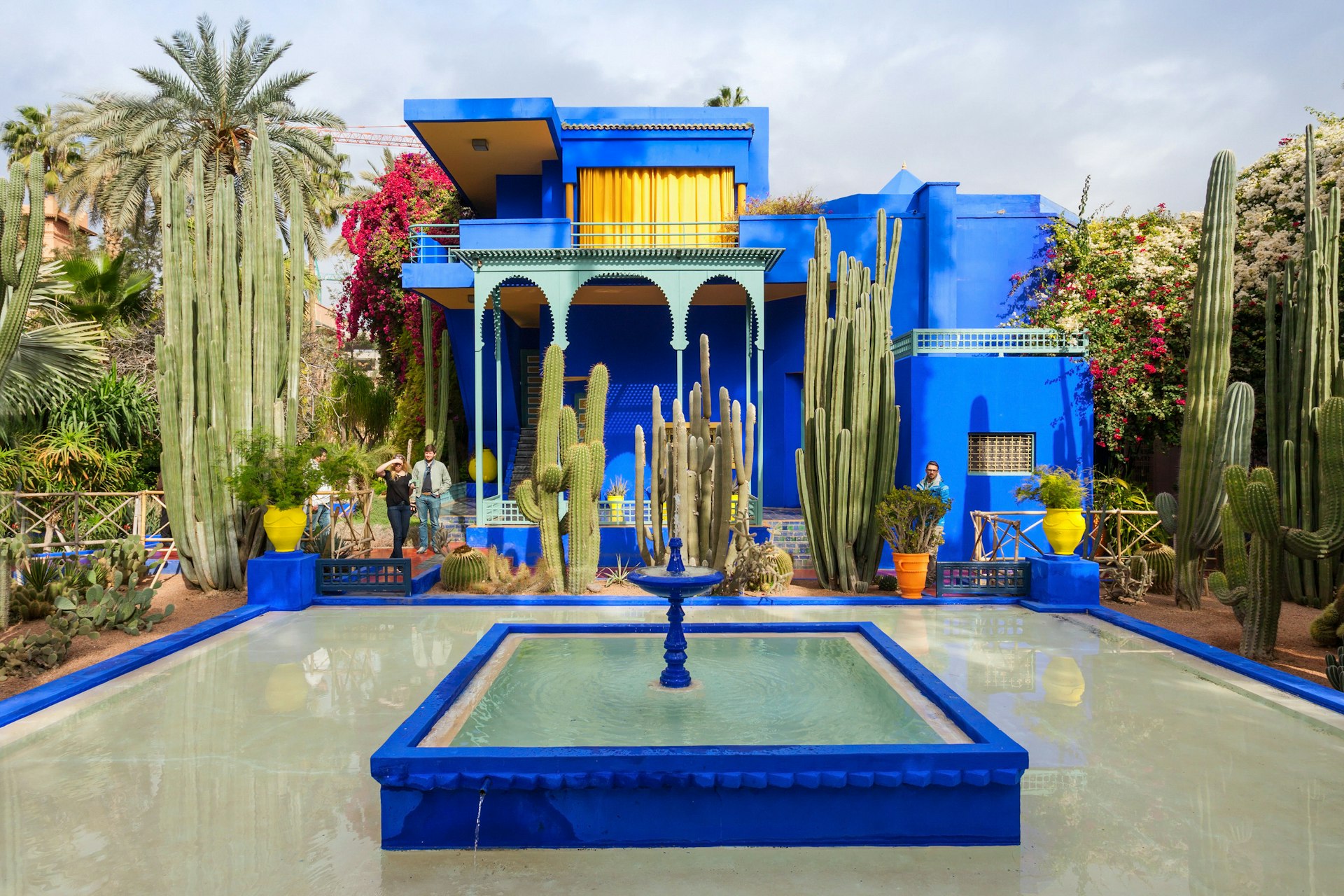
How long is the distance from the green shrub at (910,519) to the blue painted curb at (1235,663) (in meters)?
1.91

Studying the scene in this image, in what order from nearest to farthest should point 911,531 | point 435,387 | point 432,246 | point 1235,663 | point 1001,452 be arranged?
point 1235,663 < point 911,531 < point 1001,452 < point 432,246 < point 435,387

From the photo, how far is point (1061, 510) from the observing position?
9.36 m

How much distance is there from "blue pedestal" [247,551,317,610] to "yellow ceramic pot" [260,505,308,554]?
0.33ft

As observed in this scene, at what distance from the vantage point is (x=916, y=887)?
354 cm

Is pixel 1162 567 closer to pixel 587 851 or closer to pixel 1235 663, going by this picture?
pixel 1235 663

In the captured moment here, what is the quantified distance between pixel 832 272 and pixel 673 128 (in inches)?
155

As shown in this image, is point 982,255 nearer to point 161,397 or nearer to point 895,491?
point 895,491

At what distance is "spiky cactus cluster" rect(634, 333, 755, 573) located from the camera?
31.6 ft

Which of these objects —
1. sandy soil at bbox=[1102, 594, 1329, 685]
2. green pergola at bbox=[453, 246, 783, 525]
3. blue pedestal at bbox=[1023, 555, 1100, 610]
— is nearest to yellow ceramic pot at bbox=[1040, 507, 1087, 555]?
blue pedestal at bbox=[1023, 555, 1100, 610]

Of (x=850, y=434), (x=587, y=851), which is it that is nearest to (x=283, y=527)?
(x=850, y=434)

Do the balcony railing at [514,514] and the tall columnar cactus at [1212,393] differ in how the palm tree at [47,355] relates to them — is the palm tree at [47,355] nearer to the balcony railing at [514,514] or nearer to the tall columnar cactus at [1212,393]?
the balcony railing at [514,514]

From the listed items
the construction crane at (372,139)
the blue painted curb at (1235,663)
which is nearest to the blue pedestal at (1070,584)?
the blue painted curb at (1235,663)

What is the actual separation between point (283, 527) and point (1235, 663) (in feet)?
30.2

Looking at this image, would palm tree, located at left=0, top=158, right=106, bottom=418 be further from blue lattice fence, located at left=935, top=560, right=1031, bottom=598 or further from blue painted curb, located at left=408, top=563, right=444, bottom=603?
blue lattice fence, located at left=935, top=560, right=1031, bottom=598
